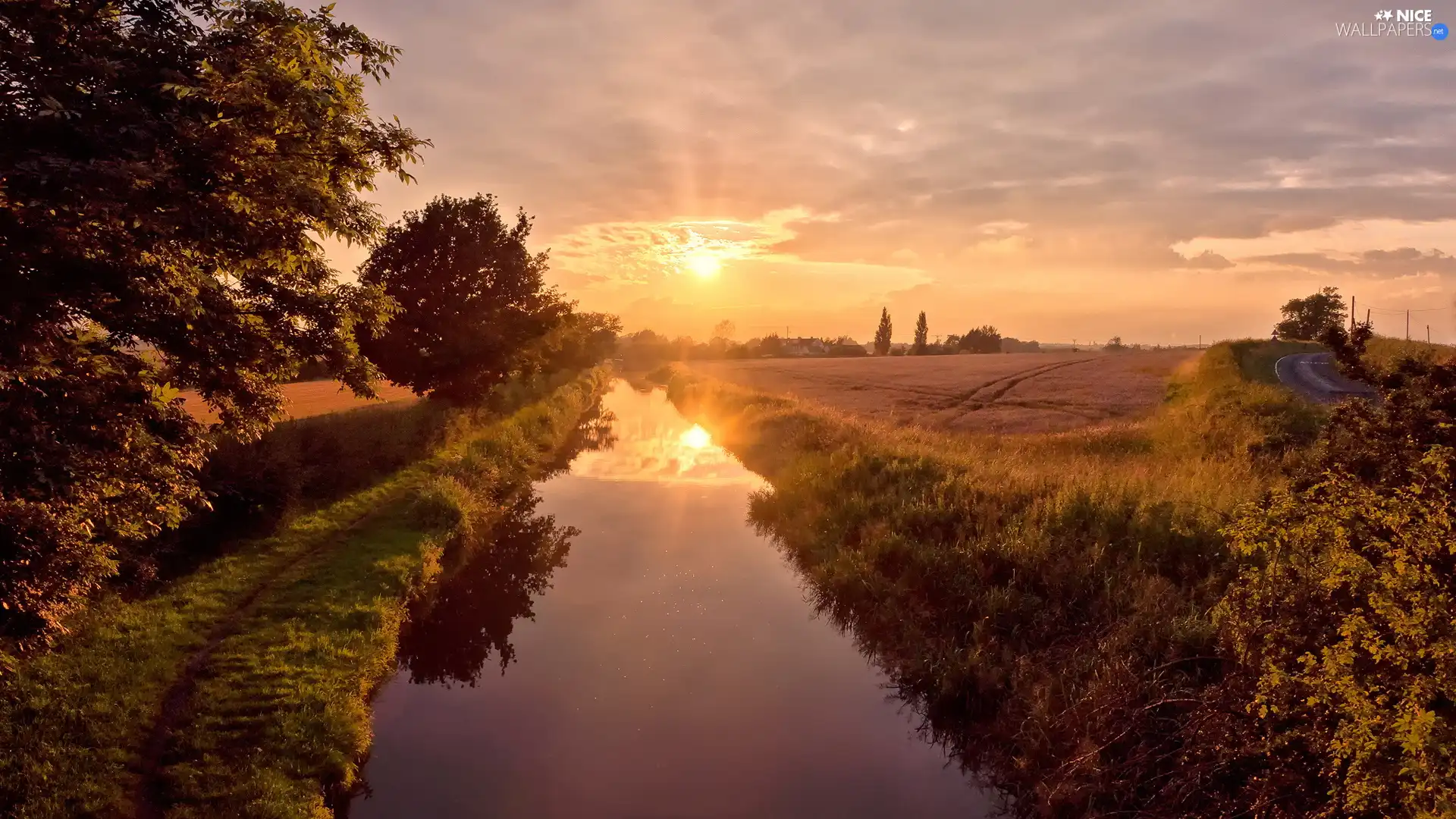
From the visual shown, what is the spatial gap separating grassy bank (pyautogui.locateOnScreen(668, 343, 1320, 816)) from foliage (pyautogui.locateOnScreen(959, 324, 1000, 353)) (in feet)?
421

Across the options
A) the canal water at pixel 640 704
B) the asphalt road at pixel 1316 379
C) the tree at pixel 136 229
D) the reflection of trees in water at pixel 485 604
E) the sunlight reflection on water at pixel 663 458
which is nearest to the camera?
the tree at pixel 136 229

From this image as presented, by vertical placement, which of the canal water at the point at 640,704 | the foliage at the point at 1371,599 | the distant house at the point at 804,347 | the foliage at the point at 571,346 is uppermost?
the distant house at the point at 804,347

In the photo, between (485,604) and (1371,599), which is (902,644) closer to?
(1371,599)

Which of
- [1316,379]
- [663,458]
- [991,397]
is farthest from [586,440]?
[1316,379]

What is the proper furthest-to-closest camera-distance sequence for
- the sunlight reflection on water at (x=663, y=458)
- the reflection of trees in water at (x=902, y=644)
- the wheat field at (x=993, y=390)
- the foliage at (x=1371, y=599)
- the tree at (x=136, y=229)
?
1. the wheat field at (x=993, y=390)
2. the sunlight reflection on water at (x=663, y=458)
3. the reflection of trees in water at (x=902, y=644)
4. the tree at (x=136, y=229)
5. the foliage at (x=1371, y=599)

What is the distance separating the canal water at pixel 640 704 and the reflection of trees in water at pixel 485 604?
6 cm

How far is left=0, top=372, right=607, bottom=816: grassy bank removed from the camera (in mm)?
7480

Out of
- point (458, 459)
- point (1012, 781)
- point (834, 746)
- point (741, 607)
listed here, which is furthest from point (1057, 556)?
point (458, 459)

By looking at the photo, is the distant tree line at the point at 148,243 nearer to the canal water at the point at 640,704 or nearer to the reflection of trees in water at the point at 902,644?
the canal water at the point at 640,704

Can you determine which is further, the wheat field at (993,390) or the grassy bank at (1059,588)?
the wheat field at (993,390)

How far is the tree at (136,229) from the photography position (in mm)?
6039

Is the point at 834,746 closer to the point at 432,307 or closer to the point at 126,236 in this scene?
the point at 126,236

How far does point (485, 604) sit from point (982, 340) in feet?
479

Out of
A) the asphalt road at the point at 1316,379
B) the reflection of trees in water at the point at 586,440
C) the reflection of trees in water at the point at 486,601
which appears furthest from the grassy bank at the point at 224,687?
the asphalt road at the point at 1316,379
